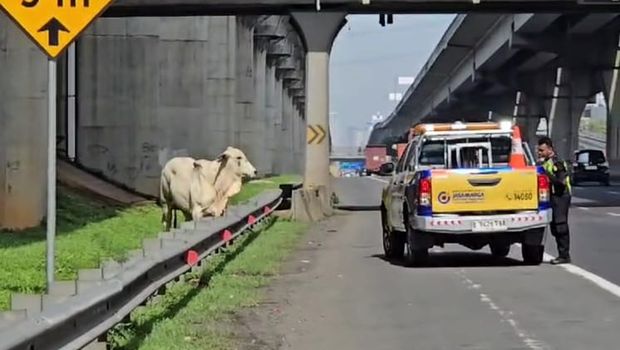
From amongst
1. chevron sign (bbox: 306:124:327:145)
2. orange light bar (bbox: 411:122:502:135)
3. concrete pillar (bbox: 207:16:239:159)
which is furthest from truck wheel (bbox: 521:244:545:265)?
concrete pillar (bbox: 207:16:239:159)

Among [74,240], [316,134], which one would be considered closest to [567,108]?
[316,134]


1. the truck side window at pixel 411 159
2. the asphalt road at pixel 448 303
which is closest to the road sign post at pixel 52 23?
the asphalt road at pixel 448 303

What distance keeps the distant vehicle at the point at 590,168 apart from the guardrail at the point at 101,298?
55.2 m

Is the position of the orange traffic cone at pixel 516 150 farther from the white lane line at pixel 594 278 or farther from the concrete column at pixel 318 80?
the concrete column at pixel 318 80

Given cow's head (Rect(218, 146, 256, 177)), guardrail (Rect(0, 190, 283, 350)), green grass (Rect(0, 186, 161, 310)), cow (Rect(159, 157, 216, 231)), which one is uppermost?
cow's head (Rect(218, 146, 256, 177))

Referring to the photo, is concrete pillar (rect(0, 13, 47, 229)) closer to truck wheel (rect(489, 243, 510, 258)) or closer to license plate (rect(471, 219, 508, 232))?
truck wheel (rect(489, 243, 510, 258))

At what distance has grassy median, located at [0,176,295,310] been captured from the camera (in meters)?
15.6

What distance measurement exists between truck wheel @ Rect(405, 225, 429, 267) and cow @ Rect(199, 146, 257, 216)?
405 cm

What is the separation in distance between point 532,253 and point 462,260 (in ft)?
5.18

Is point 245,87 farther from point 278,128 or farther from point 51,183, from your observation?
point 51,183

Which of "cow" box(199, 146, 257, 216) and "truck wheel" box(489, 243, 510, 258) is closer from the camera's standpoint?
"truck wheel" box(489, 243, 510, 258)

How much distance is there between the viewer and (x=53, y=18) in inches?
395

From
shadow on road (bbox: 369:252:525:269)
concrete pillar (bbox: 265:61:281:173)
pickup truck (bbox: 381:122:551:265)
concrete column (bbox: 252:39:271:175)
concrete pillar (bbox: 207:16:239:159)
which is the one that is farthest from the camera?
concrete pillar (bbox: 265:61:281:173)

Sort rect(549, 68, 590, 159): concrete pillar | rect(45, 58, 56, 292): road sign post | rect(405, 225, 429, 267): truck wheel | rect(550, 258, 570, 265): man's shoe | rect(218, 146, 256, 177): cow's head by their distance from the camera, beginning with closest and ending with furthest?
rect(45, 58, 56, 292): road sign post, rect(405, 225, 429, 267): truck wheel, rect(550, 258, 570, 265): man's shoe, rect(218, 146, 256, 177): cow's head, rect(549, 68, 590, 159): concrete pillar
